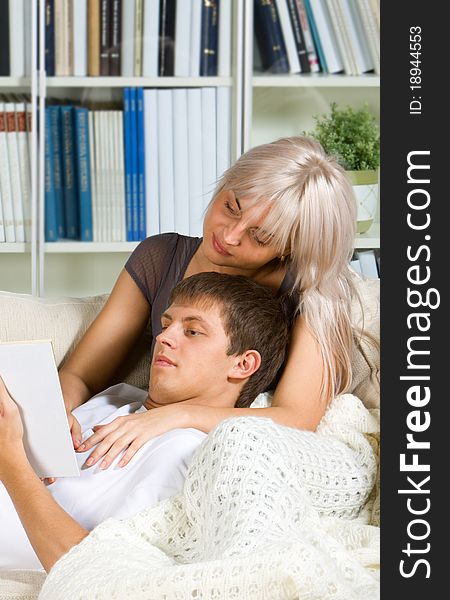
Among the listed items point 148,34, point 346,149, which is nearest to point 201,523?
point 346,149

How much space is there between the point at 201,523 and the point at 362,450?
31cm

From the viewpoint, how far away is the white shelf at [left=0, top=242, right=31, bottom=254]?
2.14 m

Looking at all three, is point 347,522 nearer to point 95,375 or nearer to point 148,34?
point 95,375

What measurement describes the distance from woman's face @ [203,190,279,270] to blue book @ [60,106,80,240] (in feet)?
2.72

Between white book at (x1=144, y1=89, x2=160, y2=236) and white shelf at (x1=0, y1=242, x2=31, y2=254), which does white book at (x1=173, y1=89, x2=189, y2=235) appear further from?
white shelf at (x1=0, y1=242, x2=31, y2=254)

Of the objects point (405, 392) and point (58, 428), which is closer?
point (405, 392)

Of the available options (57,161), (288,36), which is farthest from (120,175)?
(288,36)

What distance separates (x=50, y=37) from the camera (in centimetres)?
210

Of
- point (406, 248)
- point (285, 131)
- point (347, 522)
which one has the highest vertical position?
point (285, 131)

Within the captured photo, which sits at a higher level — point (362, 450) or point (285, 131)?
point (285, 131)

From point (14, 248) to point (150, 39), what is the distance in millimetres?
579

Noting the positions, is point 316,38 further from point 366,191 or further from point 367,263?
point 367,263

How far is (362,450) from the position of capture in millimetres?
1257

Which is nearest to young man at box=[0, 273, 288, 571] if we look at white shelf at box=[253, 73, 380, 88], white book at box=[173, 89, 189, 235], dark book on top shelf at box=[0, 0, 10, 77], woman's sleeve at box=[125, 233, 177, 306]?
woman's sleeve at box=[125, 233, 177, 306]
